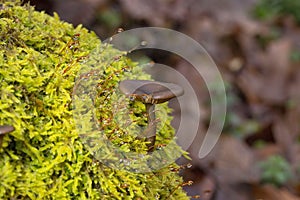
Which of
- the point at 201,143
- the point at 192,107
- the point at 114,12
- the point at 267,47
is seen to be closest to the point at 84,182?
the point at 201,143

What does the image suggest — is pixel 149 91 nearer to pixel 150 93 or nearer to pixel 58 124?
pixel 150 93

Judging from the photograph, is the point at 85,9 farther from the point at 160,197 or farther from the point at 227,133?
the point at 160,197

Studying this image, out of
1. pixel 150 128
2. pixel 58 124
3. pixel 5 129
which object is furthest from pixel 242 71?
pixel 5 129

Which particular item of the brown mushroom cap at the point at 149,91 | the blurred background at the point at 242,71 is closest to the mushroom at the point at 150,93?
the brown mushroom cap at the point at 149,91

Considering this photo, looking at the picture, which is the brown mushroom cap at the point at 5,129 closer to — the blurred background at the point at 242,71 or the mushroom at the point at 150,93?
the mushroom at the point at 150,93

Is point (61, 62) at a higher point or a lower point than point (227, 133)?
lower

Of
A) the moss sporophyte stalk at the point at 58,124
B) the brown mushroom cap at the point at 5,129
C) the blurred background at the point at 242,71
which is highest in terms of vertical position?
the blurred background at the point at 242,71

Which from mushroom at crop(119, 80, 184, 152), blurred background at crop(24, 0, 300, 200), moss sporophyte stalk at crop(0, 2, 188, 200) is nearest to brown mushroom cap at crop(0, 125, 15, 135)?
moss sporophyte stalk at crop(0, 2, 188, 200)
